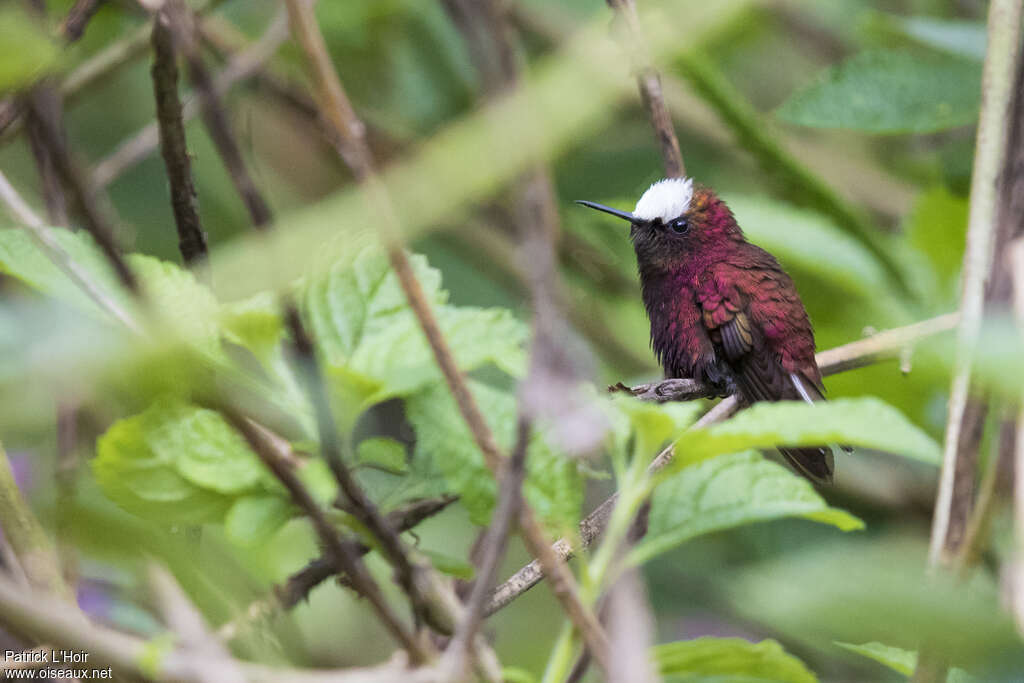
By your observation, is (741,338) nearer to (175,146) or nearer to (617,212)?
(617,212)

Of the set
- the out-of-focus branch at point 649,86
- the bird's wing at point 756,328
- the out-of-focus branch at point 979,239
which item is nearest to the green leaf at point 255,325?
the out-of-focus branch at point 979,239

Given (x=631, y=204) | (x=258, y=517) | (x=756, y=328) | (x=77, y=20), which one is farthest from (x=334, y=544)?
(x=756, y=328)

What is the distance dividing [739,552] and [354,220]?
5.67 feet

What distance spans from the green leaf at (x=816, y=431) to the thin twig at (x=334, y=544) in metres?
0.26

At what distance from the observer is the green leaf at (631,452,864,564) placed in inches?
34.8

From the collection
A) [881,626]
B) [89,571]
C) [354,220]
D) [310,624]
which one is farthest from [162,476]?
[310,624]

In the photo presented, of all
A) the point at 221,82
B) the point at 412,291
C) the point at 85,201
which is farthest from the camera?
the point at 221,82

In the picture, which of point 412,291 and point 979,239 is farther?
point 979,239

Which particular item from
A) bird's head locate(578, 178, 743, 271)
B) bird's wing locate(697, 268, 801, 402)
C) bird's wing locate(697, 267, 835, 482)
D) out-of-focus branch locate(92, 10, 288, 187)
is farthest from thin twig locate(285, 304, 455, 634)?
bird's head locate(578, 178, 743, 271)

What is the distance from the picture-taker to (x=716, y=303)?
98.4 inches

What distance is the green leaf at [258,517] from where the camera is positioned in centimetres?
86

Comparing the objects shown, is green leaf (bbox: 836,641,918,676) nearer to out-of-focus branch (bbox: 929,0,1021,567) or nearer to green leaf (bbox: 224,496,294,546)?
out-of-focus branch (bbox: 929,0,1021,567)

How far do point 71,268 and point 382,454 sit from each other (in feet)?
1.07

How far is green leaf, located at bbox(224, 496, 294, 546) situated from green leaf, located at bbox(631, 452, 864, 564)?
0.30 m
